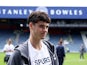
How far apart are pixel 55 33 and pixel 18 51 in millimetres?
43024

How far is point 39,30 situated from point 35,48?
0.71ft

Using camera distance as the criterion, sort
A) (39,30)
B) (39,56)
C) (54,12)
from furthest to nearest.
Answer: (54,12) → (39,56) → (39,30)

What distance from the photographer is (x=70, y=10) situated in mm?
45062

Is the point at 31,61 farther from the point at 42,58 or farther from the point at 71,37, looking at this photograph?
the point at 71,37

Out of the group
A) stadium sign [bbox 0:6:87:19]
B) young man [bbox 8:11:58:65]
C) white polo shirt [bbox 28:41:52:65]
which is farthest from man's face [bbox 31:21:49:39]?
stadium sign [bbox 0:6:87:19]

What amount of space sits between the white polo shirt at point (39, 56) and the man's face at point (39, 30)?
15 centimetres

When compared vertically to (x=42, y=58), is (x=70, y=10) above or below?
below

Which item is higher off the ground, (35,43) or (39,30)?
(39,30)

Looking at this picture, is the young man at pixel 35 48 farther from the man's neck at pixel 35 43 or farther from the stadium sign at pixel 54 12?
the stadium sign at pixel 54 12

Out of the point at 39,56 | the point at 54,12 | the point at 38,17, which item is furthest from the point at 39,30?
the point at 54,12

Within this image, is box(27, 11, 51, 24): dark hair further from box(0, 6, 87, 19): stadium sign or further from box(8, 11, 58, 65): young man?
box(0, 6, 87, 19): stadium sign

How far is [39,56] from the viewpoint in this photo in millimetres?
3297

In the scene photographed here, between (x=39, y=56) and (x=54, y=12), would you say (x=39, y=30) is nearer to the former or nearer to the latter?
(x=39, y=56)

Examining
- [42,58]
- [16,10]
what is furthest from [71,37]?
[42,58]
